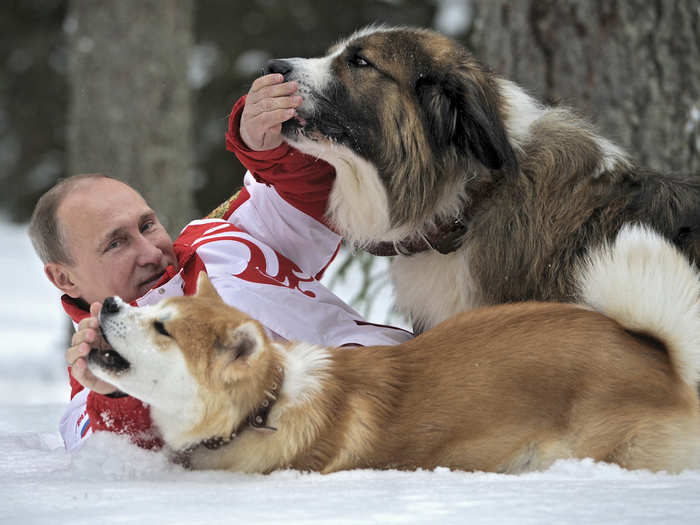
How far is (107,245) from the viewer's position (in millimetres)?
3664

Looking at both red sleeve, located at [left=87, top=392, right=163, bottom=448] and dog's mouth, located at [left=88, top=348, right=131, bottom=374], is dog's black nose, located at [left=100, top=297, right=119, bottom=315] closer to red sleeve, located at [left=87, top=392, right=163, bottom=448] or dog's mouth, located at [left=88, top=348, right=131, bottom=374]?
dog's mouth, located at [left=88, top=348, right=131, bottom=374]

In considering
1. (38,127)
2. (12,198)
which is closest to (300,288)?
(38,127)

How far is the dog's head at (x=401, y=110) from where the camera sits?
3338 millimetres

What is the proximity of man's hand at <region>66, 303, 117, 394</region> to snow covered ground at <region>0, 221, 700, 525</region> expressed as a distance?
17 centimetres

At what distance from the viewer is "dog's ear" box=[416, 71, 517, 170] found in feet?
10.7

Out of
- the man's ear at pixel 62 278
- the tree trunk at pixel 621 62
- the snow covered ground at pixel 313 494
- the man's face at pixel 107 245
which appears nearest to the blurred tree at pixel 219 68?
the tree trunk at pixel 621 62

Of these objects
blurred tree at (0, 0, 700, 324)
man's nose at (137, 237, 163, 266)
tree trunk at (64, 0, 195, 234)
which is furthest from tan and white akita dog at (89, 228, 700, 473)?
tree trunk at (64, 0, 195, 234)

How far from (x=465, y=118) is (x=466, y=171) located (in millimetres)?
215

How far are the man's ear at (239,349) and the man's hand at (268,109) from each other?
975 mm

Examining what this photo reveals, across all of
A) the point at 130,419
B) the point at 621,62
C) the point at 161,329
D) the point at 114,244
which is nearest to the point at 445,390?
the point at 161,329

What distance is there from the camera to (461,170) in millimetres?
3426

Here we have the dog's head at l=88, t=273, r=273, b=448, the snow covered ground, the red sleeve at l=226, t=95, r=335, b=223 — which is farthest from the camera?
the red sleeve at l=226, t=95, r=335, b=223

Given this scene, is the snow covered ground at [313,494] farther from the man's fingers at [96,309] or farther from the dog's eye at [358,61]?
the dog's eye at [358,61]

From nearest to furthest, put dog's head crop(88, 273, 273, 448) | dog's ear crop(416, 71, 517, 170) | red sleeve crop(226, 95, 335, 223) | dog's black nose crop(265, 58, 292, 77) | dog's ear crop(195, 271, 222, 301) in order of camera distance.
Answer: dog's head crop(88, 273, 273, 448) → dog's ear crop(195, 271, 222, 301) → dog's ear crop(416, 71, 517, 170) → dog's black nose crop(265, 58, 292, 77) → red sleeve crop(226, 95, 335, 223)
